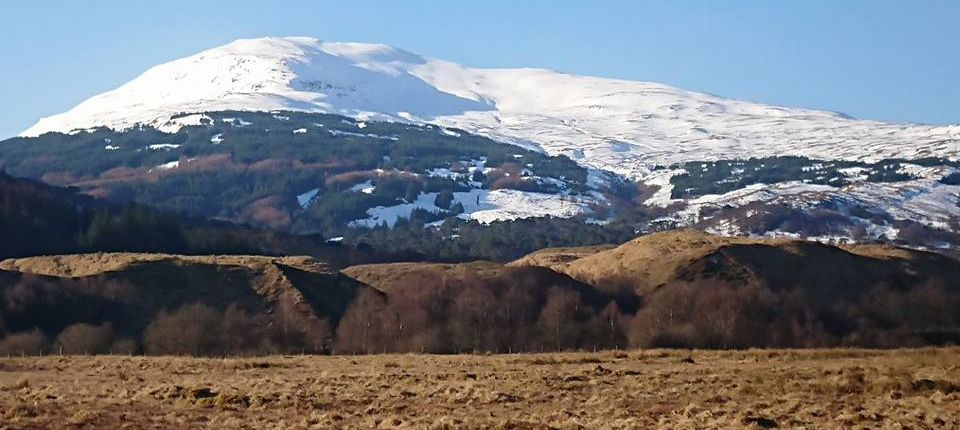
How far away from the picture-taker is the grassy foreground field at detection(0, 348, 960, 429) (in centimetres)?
2973

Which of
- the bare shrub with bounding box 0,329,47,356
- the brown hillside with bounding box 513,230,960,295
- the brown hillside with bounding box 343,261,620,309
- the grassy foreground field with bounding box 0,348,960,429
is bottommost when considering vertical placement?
the bare shrub with bounding box 0,329,47,356

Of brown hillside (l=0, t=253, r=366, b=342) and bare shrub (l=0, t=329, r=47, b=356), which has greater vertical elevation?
brown hillside (l=0, t=253, r=366, b=342)

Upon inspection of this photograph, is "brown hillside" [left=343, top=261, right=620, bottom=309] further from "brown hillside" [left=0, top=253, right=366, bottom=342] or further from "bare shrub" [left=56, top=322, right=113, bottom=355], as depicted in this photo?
"bare shrub" [left=56, top=322, right=113, bottom=355]

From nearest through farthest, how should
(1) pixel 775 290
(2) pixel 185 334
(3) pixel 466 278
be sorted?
(2) pixel 185 334 → (1) pixel 775 290 → (3) pixel 466 278

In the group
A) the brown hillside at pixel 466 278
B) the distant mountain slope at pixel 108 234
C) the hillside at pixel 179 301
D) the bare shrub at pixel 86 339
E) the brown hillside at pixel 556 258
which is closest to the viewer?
the bare shrub at pixel 86 339

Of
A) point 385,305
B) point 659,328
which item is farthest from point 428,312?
point 659,328

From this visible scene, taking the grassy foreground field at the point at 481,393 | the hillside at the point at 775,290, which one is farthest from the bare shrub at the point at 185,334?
the hillside at the point at 775,290

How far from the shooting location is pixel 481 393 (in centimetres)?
3534

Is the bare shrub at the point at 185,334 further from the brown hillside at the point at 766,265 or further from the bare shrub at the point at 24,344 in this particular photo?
the brown hillside at the point at 766,265

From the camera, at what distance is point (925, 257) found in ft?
340

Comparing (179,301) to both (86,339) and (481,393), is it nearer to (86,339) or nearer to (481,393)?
(86,339)

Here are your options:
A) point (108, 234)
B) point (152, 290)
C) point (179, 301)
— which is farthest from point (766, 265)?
point (108, 234)

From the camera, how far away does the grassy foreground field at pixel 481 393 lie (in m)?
29.7

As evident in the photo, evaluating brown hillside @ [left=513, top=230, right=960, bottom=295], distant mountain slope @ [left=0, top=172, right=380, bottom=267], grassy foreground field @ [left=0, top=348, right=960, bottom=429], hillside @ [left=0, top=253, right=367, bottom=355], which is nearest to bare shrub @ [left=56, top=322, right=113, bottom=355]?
hillside @ [left=0, top=253, right=367, bottom=355]
